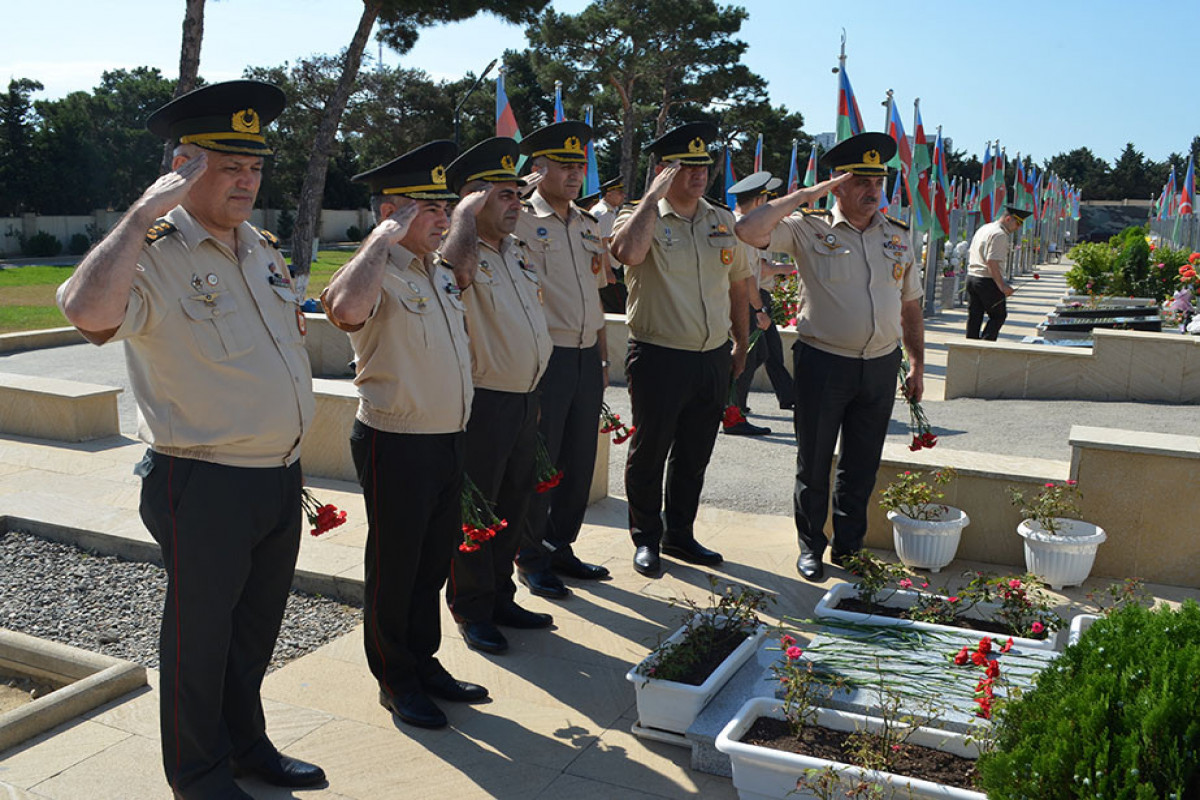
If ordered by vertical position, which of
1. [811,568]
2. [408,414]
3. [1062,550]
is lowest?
[811,568]

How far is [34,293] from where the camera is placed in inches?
991

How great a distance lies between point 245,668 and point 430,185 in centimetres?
173

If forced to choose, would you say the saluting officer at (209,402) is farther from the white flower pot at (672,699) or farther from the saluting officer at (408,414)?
the white flower pot at (672,699)

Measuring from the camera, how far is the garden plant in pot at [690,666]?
3816 mm

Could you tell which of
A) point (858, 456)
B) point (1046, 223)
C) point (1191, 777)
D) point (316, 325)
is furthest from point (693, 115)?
point (1191, 777)

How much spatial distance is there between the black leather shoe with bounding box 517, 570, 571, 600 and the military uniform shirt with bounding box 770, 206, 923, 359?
1818 mm

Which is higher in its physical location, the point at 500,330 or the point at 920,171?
the point at 920,171

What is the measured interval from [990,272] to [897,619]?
936 centimetres

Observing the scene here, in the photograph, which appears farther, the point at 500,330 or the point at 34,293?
the point at 34,293

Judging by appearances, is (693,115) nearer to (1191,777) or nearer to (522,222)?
(522,222)

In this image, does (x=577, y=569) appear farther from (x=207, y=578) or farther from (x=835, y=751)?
(x=207, y=578)

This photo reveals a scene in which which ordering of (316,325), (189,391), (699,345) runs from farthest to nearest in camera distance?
(316,325)
(699,345)
(189,391)

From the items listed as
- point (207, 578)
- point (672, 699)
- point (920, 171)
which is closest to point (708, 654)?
point (672, 699)

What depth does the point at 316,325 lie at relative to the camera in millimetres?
12289
